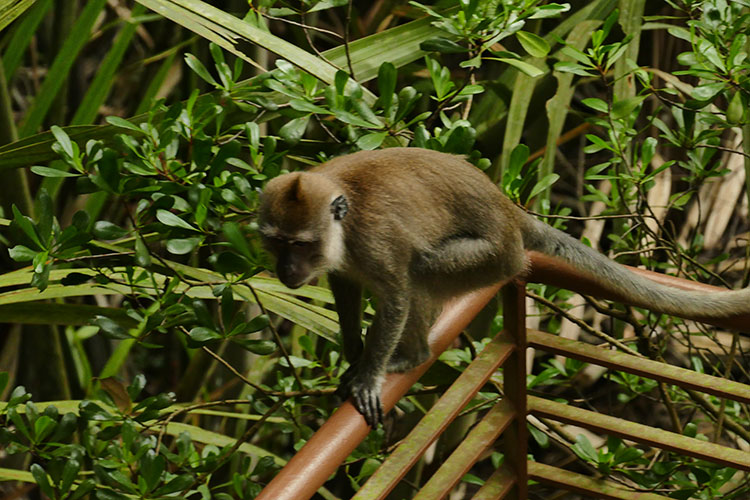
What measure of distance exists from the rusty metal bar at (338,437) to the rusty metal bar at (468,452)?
0.20 meters

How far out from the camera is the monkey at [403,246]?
2.44 metres

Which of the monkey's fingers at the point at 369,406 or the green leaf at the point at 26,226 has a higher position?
the green leaf at the point at 26,226

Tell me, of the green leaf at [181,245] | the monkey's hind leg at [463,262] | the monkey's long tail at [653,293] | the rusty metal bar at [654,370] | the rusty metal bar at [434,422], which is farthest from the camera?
the monkey's hind leg at [463,262]

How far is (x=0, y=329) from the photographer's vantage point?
12.5 ft

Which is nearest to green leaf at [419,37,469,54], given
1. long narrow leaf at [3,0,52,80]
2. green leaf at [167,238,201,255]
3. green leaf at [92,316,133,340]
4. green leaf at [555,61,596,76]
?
green leaf at [555,61,596,76]

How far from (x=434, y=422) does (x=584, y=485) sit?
1.97ft

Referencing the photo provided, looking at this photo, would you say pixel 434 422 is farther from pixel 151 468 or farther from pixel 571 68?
pixel 571 68

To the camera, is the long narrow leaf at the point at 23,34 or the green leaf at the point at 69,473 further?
the long narrow leaf at the point at 23,34

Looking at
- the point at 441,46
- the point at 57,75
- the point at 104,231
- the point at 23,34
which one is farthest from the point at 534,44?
the point at 23,34

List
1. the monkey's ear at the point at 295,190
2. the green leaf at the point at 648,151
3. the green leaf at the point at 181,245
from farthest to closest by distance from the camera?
the green leaf at the point at 648,151, the monkey's ear at the point at 295,190, the green leaf at the point at 181,245

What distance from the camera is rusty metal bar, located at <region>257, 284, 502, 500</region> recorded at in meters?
1.69

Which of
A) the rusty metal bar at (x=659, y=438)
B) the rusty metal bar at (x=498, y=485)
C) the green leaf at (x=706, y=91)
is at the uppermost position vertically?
the green leaf at (x=706, y=91)

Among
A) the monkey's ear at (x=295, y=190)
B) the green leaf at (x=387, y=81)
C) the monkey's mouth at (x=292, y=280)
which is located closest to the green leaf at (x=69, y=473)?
the monkey's mouth at (x=292, y=280)

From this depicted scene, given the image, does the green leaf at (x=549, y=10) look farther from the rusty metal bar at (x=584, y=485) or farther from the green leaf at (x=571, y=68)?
the rusty metal bar at (x=584, y=485)
